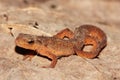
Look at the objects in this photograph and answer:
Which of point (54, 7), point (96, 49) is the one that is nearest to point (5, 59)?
point (96, 49)

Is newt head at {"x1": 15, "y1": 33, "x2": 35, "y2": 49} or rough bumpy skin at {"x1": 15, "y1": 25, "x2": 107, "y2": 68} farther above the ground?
newt head at {"x1": 15, "y1": 33, "x2": 35, "y2": 49}

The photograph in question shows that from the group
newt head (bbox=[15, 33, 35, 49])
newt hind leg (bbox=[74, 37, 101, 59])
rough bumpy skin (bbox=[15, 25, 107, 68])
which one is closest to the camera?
newt head (bbox=[15, 33, 35, 49])

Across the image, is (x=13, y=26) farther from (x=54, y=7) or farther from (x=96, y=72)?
(x=54, y=7)

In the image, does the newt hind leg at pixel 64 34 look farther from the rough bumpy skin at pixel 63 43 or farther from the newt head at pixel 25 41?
the newt head at pixel 25 41

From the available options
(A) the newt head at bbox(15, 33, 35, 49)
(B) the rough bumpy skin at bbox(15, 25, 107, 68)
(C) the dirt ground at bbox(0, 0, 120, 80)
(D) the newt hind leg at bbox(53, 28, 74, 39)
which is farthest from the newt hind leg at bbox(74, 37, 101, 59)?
(A) the newt head at bbox(15, 33, 35, 49)

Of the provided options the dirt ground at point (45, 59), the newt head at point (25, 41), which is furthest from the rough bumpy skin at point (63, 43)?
the dirt ground at point (45, 59)

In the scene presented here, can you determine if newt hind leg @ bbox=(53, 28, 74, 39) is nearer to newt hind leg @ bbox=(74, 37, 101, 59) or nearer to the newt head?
newt hind leg @ bbox=(74, 37, 101, 59)

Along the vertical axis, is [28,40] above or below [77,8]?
above
